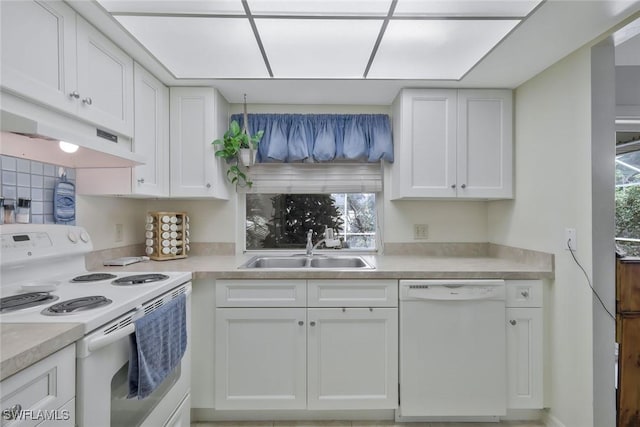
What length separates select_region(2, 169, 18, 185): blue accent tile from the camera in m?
1.32

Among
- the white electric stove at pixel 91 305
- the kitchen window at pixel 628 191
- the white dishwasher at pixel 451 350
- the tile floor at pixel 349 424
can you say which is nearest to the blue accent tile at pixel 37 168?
the white electric stove at pixel 91 305

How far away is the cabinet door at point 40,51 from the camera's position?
1.05 metres

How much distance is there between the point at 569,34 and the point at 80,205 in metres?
2.67

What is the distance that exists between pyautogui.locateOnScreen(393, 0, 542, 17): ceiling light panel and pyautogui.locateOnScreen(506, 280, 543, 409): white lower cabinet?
138 centimetres

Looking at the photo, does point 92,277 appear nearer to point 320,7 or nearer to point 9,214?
point 9,214

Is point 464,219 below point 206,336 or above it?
above

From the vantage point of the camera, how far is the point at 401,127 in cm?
221

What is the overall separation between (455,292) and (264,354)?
1150 millimetres

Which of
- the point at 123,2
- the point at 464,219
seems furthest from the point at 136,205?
the point at 464,219

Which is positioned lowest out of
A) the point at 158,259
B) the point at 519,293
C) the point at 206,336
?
the point at 206,336

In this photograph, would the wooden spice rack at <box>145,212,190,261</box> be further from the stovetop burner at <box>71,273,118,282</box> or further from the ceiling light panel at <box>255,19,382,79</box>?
the ceiling light panel at <box>255,19,382,79</box>

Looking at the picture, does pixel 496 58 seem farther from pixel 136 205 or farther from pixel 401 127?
pixel 136 205

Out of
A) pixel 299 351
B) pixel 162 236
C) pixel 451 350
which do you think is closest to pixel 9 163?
pixel 162 236

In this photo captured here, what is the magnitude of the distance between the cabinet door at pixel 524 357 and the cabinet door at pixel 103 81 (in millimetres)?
2378
